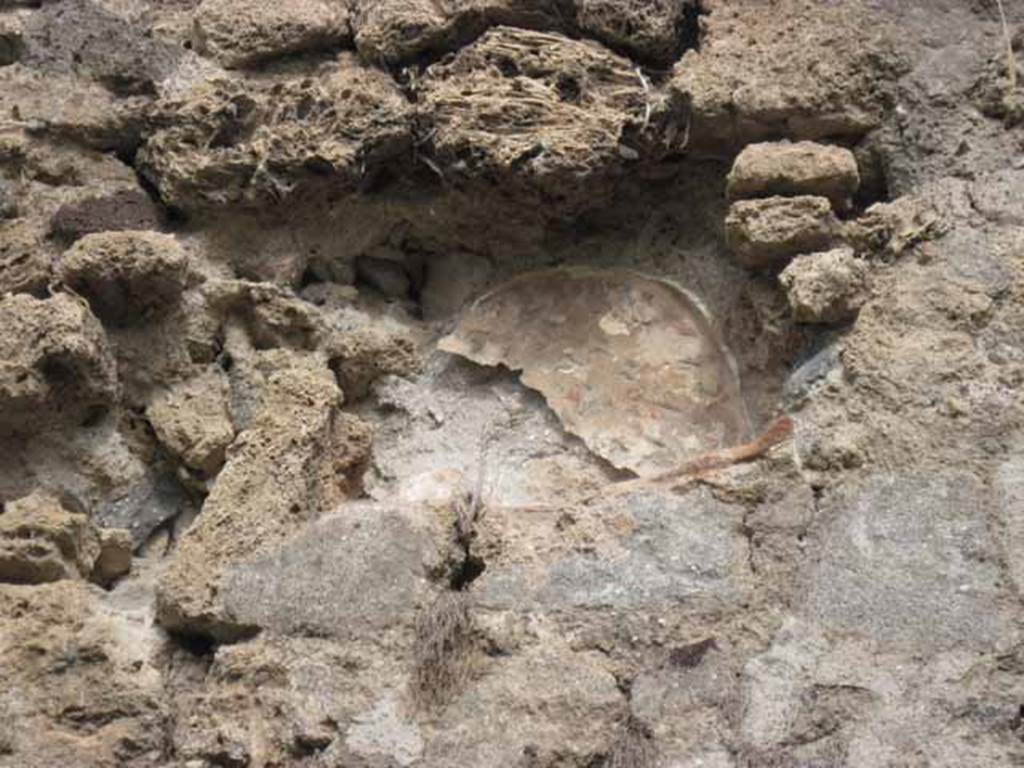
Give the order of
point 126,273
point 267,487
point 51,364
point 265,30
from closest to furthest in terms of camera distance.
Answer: point 267,487 < point 51,364 < point 126,273 < point 265,30

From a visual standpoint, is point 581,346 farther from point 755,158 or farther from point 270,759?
point 270,759

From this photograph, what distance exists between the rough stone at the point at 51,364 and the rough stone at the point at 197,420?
99mm

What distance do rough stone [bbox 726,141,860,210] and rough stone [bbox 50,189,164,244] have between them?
1.08 meters

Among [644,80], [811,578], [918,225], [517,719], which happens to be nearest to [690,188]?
[644,80]

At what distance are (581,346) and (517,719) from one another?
2.86 feet

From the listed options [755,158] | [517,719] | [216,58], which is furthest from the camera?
[216,58]

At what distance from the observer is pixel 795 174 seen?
3.48 metres

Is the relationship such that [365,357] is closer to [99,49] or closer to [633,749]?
[99,49]

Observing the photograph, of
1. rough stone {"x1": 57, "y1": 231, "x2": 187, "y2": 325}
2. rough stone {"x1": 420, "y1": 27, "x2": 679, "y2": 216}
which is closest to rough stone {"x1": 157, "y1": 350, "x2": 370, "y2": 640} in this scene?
rough stone {"x1": 57, "y1": 231, "x2": 187, "y2": 325}

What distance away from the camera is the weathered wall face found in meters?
2.98

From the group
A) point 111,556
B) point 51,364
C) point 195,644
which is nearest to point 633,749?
point 195,644

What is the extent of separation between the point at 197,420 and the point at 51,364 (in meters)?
0.27

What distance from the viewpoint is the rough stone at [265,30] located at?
3.90 metres

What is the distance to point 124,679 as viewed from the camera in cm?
305
